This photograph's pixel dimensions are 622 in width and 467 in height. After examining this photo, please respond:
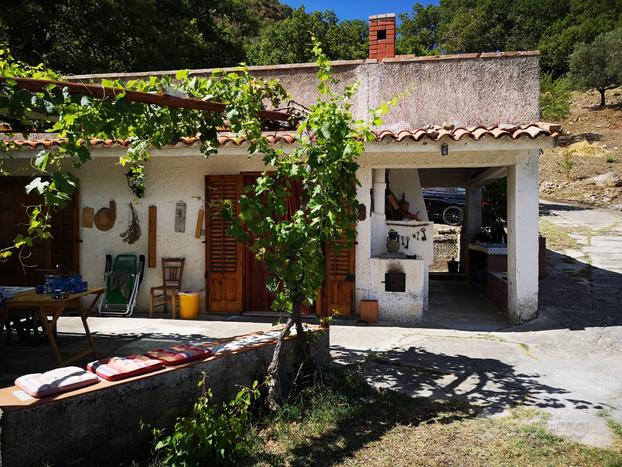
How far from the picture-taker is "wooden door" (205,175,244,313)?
820 centimetres

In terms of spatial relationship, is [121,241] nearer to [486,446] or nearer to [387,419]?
[387,419]

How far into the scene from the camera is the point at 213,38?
66.5 feet

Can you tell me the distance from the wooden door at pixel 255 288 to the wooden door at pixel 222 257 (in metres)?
0.14

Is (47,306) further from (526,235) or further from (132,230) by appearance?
(526,235)

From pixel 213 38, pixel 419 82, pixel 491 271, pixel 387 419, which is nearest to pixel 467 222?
pixel 491 271

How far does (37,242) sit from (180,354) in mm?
6352

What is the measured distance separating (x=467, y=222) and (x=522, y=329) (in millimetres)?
5443

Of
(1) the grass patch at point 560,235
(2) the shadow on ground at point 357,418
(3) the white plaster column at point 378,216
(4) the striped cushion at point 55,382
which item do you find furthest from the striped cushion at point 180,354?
(1) the grass patch at point 560,235

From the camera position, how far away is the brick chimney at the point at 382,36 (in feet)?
28.3

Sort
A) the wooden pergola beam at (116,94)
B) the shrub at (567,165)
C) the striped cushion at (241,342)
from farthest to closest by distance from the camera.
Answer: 1. the shrub at (567,165)
2. the striped cushion at (241,342)
3. the wooden pergola beam at (116,94)

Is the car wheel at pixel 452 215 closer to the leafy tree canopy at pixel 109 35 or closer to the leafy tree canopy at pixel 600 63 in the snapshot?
the leafy tree canopy at pixel 109 35

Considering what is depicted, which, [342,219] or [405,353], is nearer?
[342,219]

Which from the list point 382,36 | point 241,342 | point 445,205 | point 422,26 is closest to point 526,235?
point 382,36

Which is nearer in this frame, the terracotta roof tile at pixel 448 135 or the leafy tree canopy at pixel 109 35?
the terracotta roof tile at pixel 448 135
